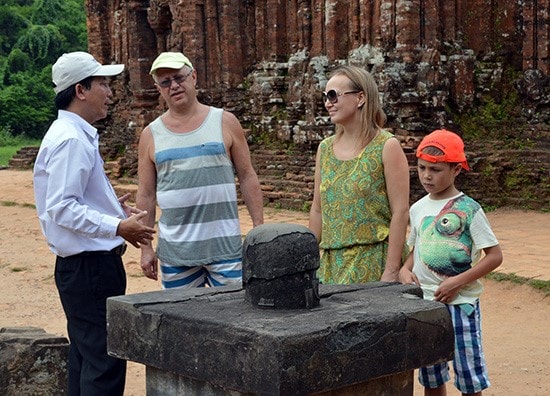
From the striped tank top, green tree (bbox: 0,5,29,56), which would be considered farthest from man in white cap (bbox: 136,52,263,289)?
green tree (bbox: 0,5,29,56)

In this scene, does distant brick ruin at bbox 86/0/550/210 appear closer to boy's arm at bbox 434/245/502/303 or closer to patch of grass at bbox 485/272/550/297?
patch of grass at bbox 485/272/550/297

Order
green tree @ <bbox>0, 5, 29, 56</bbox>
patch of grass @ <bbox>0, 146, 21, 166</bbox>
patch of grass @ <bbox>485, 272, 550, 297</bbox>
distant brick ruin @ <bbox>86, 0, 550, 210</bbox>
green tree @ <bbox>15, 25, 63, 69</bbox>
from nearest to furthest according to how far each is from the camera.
Result: patch of grass @ <bbox>485, 272, 550, 297</bbox>
distant brick ruin @ <bbox>86, 0, 550, 210</bbox>
patch of grass @ <bbox>0, 146, 21, 166</bbox>
green tree @ <bbox>15, 25, 63, 69</bbox>
green tree @ <bbox>0, 5, 29, 56</bbox>

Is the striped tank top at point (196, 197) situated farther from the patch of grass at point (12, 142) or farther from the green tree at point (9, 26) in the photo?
the green tree at point (9, 26)

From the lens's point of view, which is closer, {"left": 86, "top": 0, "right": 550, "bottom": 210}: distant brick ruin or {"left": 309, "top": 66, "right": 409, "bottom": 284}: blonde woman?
{"left": 309, "top": 66, "right": 409, "bottom": 284}: blonde woman

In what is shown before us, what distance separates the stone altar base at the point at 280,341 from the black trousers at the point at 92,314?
0.54 metres

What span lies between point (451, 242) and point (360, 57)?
9.51 meters

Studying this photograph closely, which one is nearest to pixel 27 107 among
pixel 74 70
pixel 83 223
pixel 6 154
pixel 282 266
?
pixel 6 154

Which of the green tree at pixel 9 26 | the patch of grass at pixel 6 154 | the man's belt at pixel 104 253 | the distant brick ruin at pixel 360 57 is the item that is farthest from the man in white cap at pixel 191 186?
the green tree at pixel 9 26

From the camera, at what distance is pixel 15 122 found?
37125 mm

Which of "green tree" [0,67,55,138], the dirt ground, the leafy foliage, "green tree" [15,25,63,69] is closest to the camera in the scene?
the dirt ground

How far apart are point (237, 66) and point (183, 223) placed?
12461 mm

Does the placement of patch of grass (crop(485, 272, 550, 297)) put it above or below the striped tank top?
below

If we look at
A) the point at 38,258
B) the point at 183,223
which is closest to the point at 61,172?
the point at 183,223

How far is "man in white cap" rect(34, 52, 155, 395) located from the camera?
174 inches
